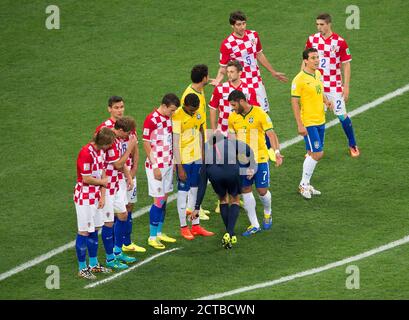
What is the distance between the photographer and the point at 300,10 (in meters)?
23.3

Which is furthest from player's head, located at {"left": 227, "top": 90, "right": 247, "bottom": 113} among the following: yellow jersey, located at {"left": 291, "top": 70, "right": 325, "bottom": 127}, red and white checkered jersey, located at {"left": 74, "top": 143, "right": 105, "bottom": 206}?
red and white checkered jersey, located at {"left": 74, "top": 143, "right": 105, "bottom": 206}

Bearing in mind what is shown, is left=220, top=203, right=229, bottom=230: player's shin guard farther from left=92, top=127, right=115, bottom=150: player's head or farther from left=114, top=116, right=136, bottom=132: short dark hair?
left=92, top=127, right=115, bottom=150: player's head

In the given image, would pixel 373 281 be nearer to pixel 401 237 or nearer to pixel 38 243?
pixel 401 237

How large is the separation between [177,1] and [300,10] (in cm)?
265

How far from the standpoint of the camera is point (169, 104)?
51.7 ft

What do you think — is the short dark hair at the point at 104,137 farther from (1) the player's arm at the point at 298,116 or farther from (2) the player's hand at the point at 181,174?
(1) the player's arm at the point at 298,116

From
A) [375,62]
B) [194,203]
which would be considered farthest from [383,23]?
[194,203]

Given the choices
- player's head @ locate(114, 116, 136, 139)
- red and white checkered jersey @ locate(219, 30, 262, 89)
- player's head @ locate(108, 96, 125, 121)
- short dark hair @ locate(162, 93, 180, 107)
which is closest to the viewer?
player's head @ locate(114, 116, 136, 139)

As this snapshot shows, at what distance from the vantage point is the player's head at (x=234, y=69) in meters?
16.6

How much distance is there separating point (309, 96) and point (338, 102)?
56.3 inches

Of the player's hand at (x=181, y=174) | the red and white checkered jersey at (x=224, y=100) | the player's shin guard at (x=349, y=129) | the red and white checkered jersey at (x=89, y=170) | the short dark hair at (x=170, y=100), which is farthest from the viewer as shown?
the player's shin guard at (x=349, y=129)

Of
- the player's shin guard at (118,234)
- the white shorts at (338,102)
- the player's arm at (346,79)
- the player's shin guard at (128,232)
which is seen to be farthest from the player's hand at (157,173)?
the player's arm at (346,79)

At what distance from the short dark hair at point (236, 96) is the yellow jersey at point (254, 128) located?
0.86 ft

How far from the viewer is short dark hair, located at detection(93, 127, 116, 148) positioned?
1478 centimetres
